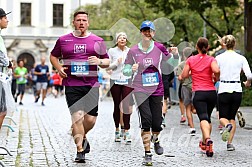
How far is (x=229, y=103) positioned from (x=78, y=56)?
9.54ft

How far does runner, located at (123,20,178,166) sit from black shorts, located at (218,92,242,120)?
5.32 feet

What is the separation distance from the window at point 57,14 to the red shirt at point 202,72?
56.2 m

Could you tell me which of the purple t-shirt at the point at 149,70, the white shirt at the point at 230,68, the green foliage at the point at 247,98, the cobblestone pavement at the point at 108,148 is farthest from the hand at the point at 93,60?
the green foliage at the point at 247,98

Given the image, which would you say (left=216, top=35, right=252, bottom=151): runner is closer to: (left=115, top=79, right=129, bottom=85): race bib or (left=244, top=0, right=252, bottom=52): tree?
(left=115, top=79, right=129, bottom=85): race bib

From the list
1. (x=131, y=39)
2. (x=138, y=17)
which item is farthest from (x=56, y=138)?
(x=138, y=17)

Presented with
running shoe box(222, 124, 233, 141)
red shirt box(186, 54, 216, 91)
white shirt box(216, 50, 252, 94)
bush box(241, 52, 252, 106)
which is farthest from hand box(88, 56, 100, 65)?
bush box(241, 52, 252, 106)

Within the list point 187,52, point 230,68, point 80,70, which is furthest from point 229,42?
point 187,52

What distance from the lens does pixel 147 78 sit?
29.2 ft

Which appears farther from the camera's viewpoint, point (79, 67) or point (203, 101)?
point (203, 101)

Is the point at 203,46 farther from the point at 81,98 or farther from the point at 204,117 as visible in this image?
the point at 81,98

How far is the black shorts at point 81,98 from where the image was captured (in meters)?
8.65

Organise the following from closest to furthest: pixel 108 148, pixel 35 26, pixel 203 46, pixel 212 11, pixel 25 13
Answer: pixel 203 46
pixel 108 148
pixel 212 11
pixel 25 13
pixel 35 26

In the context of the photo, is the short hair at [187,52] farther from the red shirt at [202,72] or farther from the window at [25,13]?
the window at [25,13]

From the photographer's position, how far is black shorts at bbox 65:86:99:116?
8648 millimetres
